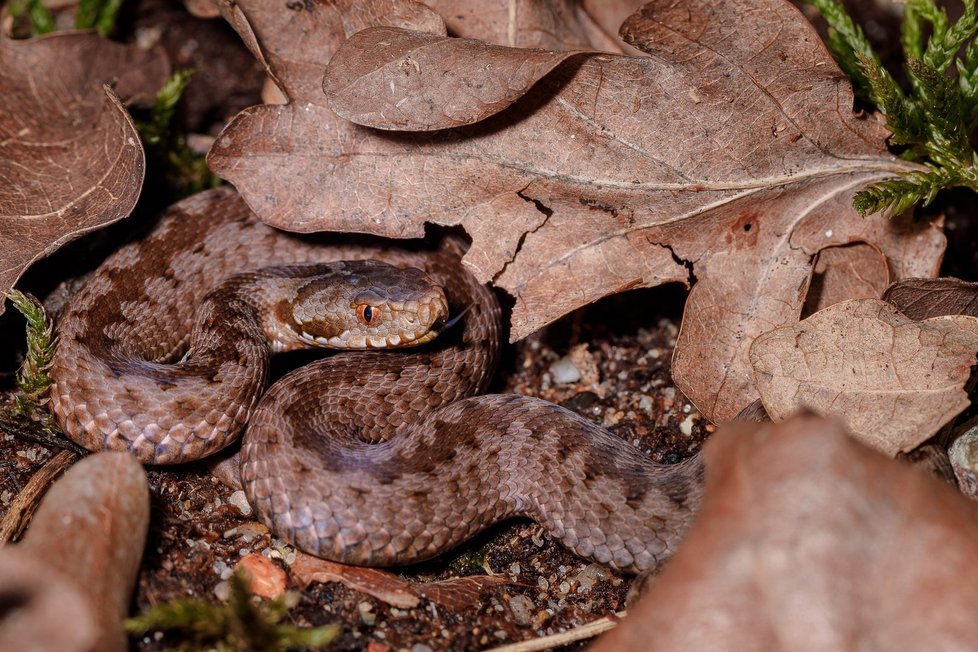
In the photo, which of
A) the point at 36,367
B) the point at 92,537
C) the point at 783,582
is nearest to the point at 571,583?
the point at 783,582

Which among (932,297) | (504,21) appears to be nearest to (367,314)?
(504,21)

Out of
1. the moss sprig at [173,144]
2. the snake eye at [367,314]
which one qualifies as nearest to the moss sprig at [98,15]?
the moss sprig at [173,144]

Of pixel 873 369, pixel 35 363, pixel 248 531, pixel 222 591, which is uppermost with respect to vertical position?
pixel 873 369

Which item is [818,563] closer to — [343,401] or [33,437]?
[343,401]

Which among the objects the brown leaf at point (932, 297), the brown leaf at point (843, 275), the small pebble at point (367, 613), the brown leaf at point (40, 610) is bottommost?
the small pebble at point (367, 613)

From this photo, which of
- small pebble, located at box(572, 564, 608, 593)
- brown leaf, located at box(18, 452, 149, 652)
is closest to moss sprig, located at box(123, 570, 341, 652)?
brown leaf, located at box(18, 452, 149, 652)

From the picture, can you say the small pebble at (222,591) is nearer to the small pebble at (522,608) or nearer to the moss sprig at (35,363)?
the small pebble at (522,608)
